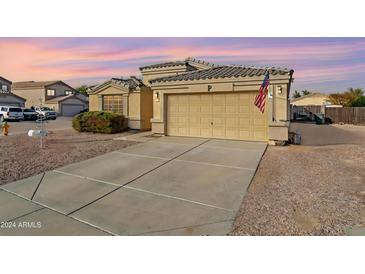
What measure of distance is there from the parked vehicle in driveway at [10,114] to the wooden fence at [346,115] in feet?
111

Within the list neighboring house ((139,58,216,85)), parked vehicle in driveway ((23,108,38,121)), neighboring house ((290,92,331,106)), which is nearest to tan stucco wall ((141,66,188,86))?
neighboring house ((139,58,216,85))

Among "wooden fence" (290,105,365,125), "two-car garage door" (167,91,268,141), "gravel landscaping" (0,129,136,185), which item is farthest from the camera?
"wooden fence" (290,105,365,125)

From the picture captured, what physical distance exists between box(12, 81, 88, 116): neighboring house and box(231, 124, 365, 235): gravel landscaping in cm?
3822

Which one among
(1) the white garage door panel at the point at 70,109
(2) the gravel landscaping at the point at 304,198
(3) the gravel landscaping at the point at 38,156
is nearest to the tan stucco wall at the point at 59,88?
(1) the white garage door panel at the point at 70,109

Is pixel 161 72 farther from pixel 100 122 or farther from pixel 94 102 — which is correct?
pixel 100 122

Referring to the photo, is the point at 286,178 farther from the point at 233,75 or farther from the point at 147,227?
the point at 233,75

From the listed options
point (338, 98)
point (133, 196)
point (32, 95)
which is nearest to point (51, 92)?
point (32, 95)

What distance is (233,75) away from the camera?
34.6ft

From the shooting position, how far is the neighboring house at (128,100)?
48.8 feet

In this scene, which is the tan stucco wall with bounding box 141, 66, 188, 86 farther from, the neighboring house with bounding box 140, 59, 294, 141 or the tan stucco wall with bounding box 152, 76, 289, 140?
the tan stucco wall with bounding box 152, 76, 289, 140

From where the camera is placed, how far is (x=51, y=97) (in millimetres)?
41562

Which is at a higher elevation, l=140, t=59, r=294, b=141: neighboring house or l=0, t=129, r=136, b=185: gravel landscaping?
l=140, t=59, r=294, b=141: neighboring house

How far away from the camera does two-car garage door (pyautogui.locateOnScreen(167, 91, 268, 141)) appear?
10445 mm

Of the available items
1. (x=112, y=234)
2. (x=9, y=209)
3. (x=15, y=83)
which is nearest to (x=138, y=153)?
(x=9, y=209)
